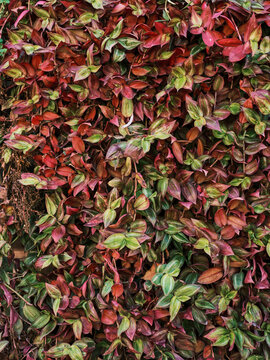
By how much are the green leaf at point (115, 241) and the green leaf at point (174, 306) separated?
256mm

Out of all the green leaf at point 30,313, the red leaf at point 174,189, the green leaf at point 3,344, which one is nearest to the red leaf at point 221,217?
the red leaf at point 174,189

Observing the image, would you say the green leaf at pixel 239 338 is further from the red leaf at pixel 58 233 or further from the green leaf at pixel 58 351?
A: the red leaf at pixel 58 233

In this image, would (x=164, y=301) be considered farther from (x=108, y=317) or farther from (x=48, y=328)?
(x=48, y=328)

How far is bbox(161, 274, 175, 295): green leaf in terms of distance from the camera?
137 cm

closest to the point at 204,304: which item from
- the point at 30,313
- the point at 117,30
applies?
the point at 30,313

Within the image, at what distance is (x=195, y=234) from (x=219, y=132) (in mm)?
357

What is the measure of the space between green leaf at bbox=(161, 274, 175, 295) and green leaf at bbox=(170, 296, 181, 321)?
0.05 m

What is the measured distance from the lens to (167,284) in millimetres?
1377

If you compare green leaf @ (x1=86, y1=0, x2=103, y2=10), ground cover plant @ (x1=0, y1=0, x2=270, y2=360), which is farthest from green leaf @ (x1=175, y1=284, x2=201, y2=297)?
green leaf @ (x1=86, y1=0, x2=103, y2=10)

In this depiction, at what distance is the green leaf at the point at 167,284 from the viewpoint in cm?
137

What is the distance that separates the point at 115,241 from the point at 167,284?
0.72ft

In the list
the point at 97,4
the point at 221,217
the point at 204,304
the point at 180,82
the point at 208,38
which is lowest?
the point at 204,304

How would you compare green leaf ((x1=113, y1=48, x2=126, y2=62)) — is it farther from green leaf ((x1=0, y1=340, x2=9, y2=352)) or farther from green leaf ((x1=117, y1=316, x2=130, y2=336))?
green leaf ((x1=0, y1=340, x2=9, y2=352))

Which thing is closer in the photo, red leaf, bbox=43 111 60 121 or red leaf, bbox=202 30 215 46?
red leaf, bbox=202 30 215 46
